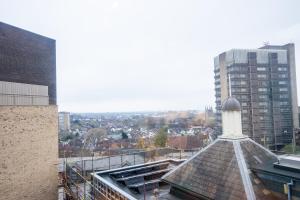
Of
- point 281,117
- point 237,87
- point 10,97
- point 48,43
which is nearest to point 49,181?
point 10,97

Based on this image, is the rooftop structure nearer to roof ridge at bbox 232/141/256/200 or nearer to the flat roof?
roof ridge at bbox 232/141/256/200

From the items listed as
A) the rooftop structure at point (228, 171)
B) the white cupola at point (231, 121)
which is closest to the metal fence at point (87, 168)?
the rooftop structure at point (228, 171)

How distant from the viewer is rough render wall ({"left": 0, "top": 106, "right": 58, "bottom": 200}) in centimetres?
1566

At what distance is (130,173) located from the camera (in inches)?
576

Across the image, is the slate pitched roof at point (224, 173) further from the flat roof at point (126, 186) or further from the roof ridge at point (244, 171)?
the flat roof at point (126, 186)

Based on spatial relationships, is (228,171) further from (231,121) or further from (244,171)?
(231,121)

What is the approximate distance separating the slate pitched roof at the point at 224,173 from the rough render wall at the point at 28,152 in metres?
9.79

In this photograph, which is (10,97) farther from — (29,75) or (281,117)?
(281,117)

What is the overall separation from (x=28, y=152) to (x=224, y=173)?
1273 centimetres

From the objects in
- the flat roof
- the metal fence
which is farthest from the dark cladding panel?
the flat roof

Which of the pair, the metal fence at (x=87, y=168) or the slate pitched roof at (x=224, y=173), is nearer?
the slate pitched roof at (x=224, y=173)

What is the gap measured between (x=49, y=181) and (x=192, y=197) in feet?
39.1

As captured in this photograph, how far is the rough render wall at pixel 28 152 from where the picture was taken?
15657mm

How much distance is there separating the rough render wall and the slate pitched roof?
32.1 ft
